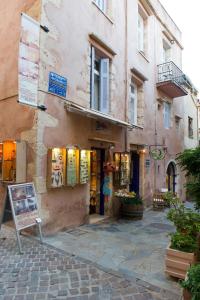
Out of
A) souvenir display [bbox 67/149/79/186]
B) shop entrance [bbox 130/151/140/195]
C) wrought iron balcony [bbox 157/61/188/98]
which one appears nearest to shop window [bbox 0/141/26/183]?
souvenir display [bbox 67/149/79/186]

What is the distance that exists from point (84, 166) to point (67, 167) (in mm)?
752

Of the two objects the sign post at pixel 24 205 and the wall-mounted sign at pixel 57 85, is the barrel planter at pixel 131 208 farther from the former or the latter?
the wall-mounted sign at pixel 57 85

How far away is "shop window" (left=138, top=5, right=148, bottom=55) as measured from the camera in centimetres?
1165

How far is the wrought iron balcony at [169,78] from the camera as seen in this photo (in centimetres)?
1239

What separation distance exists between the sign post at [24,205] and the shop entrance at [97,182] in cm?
325

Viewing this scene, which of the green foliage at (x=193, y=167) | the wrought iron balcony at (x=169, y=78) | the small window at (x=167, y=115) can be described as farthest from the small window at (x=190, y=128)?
the green foliage at (x=193, y=167)

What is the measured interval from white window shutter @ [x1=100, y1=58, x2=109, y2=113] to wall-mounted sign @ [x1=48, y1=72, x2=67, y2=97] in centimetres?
202

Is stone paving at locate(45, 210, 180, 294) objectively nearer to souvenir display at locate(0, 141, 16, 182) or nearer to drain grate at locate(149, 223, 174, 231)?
drain grate at locate(149, 223, 174, 231)

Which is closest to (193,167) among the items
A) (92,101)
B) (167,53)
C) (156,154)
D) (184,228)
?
(184,228)

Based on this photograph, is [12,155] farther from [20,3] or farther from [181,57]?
[181,57]

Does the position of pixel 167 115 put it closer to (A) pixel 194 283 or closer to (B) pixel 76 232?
(B) pixel 76 232

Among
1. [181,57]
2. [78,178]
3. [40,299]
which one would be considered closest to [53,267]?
[40,299]

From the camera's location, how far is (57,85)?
636 centimetres

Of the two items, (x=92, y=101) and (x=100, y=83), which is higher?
(x=100, y=83)
